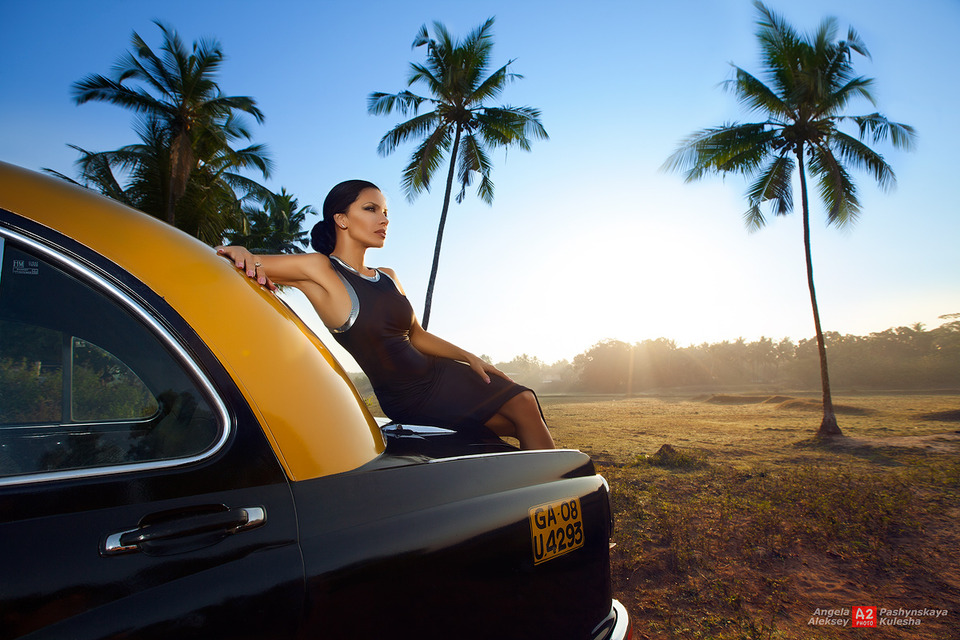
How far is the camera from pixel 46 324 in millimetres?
995

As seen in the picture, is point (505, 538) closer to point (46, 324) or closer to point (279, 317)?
point (279, 317)

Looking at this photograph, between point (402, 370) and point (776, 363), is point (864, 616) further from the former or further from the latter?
point (776, 363)

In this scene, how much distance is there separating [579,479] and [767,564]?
10.3 feet

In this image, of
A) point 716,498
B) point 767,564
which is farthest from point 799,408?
point 767,564

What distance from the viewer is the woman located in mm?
1798

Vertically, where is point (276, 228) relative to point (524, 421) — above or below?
above

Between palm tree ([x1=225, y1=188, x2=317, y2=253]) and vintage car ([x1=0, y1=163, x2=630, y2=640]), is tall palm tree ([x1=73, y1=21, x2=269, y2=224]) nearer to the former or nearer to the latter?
palm tree ([x1=225, y1=188, x2=317, y2=253])

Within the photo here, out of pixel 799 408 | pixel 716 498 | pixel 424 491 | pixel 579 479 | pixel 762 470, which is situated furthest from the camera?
pixel 799 408

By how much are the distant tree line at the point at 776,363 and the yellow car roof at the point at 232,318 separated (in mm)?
45261

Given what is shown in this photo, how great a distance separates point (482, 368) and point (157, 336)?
1.29 m

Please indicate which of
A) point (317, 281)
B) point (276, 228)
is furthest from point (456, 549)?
point (276, 228)

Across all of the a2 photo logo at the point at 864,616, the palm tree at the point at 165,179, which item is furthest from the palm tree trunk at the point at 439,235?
the a2 photo logo at the point at 864,616

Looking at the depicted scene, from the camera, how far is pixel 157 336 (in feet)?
2.86

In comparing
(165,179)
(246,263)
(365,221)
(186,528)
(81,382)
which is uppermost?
(165,179)
